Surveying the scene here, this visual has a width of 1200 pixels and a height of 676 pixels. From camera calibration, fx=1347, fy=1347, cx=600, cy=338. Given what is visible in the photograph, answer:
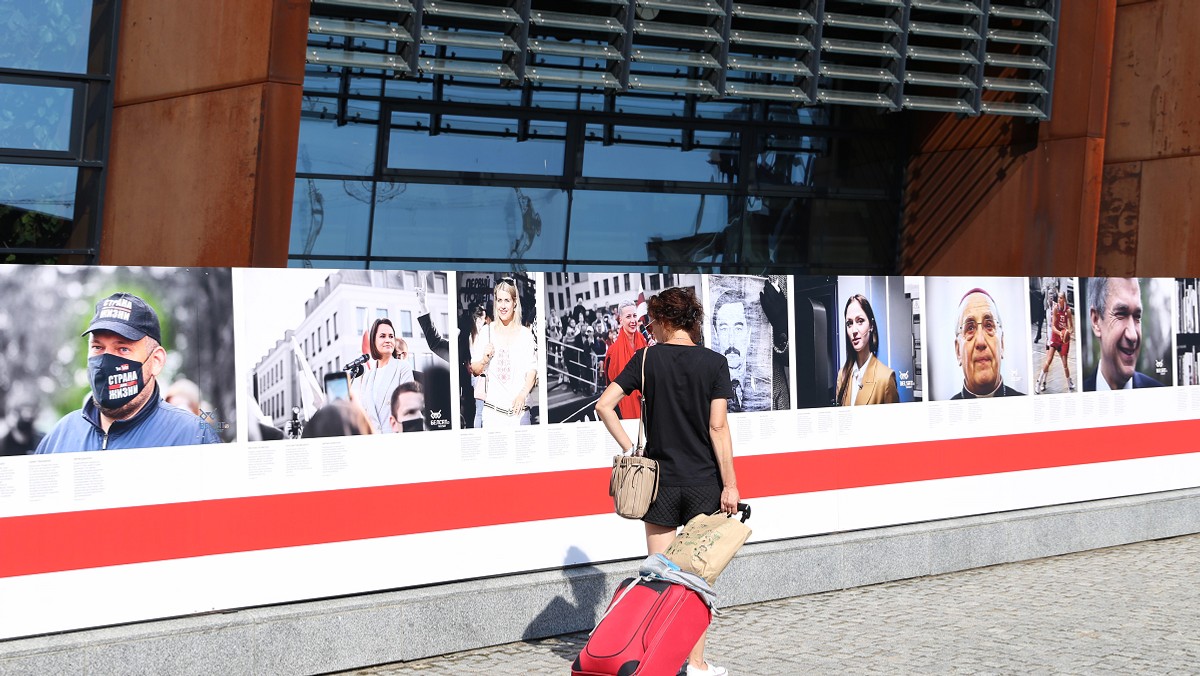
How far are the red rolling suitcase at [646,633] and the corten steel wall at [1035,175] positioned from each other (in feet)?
36.9

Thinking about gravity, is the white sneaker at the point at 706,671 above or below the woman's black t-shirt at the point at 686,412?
below

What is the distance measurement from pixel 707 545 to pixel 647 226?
12.8 meters

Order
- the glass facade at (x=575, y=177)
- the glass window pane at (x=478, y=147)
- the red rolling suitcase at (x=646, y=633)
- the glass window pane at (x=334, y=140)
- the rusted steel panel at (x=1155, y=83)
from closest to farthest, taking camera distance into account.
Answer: the red rolling suitcase at (x=646, y=633), the rusted steel panel at (x=1155, y=83), the glass window pane at (x=334, y=140), the glass facade at (x=575, y=177), the glass window pane at (x=478, y=147)

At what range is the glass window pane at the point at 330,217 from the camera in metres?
15.8

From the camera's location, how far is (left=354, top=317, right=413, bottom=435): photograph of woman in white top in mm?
6418

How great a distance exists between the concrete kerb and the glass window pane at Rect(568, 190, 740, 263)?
914 centimetres

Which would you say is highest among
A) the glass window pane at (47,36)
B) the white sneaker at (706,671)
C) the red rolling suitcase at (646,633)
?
the glass window pane at (47,36)

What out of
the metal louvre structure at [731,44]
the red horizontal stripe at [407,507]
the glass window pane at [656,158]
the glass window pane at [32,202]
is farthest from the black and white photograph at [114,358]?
the glass window pane at [656,158]

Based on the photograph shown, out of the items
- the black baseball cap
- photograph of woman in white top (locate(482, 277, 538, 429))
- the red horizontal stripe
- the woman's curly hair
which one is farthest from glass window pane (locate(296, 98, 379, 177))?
the woman's curly hair

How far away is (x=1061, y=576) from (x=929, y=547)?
85 cm

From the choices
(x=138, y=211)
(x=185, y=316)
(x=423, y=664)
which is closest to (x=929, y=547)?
(x=423, y=664)

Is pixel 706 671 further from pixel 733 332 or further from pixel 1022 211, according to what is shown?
pixel 1022 211

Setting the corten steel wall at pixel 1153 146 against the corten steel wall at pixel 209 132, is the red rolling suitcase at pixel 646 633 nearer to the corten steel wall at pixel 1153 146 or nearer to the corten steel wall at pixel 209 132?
the corten steel wall at pixel 209 132

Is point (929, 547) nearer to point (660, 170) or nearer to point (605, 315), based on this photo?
point (605, 315)
